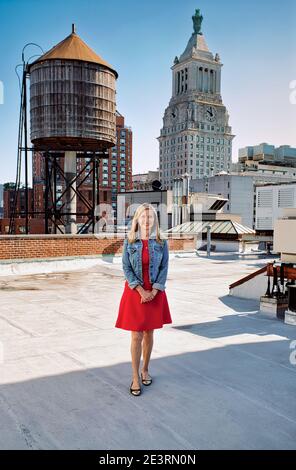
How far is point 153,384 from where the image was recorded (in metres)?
4.77

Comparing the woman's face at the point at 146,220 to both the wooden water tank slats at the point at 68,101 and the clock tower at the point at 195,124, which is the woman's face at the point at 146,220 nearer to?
the wooden water tank slats at the point at 68,101

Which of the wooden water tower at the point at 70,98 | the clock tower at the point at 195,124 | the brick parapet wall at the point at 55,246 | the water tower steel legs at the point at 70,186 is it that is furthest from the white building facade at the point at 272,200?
the clock tower at the point at 195,124

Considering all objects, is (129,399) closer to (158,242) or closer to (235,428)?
(235,428)

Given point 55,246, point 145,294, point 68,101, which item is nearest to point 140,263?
point 145,294

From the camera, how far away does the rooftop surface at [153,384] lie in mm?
3566

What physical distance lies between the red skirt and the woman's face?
0.17 meters

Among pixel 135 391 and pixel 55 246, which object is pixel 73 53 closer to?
pixel 55 246

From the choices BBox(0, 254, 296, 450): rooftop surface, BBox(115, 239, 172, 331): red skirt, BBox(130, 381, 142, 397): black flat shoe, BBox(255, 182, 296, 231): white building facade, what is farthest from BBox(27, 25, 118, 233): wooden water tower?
BBox(255, 182, 296, 231): white building facade

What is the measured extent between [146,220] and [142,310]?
101 centimetres

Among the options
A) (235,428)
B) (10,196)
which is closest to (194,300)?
(235,428)

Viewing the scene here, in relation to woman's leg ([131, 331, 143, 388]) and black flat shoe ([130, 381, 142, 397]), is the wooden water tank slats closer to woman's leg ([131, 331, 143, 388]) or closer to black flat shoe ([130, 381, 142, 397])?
woman's leg ([131, 331, 143, 388])

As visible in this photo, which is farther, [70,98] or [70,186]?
[70,186]

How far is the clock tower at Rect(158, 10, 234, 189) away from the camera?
143 metres

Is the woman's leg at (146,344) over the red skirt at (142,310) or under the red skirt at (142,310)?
under
